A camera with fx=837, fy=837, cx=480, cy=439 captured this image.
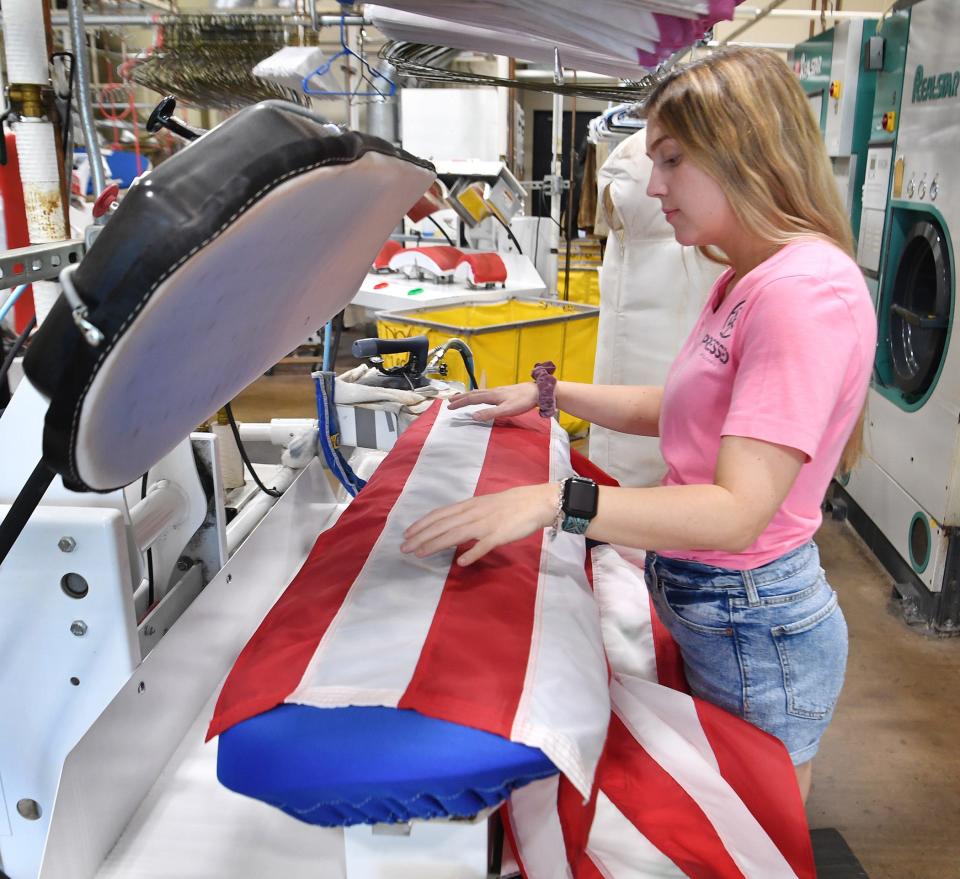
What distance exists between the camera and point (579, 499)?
0.98 m

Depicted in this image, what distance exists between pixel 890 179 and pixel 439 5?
2714mm

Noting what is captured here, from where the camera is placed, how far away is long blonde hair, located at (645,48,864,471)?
105 cm

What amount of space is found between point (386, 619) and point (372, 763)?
17cm

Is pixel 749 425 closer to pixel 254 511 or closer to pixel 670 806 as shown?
pixel 670 806

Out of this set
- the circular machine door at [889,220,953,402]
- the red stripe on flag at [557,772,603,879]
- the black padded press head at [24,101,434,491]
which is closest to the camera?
the black padded press head at [24,101,434,491]

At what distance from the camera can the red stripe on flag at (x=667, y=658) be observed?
133cm

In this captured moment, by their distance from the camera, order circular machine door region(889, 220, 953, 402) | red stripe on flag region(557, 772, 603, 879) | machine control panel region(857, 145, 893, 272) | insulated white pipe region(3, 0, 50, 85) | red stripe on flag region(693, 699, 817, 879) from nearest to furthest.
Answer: red stripe on flag region(557, 772, 603, 879) < red stripe on flag region(693, 699, 817, 879) < insulated white pipe region(3, 0, 50, 85) < circular machine door region(889, 220, 953, 402) < machine control panel region(857, 145, 893, 272)

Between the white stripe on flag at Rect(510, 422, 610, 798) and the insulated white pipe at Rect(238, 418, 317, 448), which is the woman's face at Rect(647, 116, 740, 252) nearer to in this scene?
the white stripe on flag at Rect(510, 422, 610, 798)

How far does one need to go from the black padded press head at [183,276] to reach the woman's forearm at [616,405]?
75 cm

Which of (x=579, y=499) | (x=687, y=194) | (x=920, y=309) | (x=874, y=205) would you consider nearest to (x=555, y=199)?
(x=874, y=205)

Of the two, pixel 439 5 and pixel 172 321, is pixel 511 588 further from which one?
pixel 439 5

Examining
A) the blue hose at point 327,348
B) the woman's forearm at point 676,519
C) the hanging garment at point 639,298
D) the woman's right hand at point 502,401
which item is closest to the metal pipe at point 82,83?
the blue hose at point 327,348

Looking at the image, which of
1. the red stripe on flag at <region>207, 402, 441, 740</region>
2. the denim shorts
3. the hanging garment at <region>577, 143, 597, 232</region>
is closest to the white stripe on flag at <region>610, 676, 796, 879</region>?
the denim shorts

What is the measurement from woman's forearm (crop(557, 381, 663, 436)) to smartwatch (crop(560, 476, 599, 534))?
1.89ft
